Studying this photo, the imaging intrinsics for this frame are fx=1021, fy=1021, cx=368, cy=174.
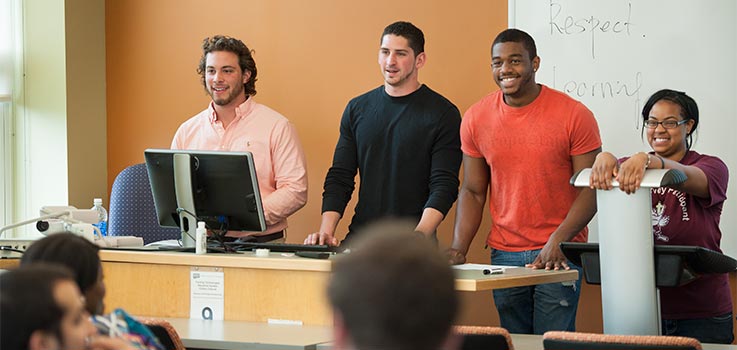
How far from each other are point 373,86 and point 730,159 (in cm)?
190

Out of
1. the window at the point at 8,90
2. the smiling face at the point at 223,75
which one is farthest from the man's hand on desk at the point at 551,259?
the window at the point at 8,90

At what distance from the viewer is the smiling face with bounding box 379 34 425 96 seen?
4.76 m

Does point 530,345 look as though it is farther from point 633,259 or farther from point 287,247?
point 287,247

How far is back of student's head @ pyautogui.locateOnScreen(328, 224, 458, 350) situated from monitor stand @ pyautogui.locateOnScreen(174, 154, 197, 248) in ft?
9.16

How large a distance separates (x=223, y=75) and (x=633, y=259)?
252cm

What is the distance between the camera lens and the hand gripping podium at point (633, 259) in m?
3.17

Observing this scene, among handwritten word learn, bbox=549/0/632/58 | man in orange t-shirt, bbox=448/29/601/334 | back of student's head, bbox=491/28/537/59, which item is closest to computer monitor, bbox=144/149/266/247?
man in orange t-shirt, bbox=448/29/601/334

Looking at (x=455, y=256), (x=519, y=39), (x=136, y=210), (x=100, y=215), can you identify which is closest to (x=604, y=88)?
(x=519, y=39)

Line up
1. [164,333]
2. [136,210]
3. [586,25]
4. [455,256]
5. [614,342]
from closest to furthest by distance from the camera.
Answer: [614,342] → [164,333] → [455,256] → [586,25] → [136,210]

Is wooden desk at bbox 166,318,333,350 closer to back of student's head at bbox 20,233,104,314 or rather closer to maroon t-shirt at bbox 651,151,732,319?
back of student's head at bbox 20,233,104,314

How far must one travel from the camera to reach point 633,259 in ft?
10.4

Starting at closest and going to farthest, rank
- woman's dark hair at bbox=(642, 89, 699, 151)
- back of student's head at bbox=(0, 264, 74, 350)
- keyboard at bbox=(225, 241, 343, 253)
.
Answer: back of student's head at bbox=(0, 264, 74, 350) < woman's dark hair at bbox=(642, 89, 699, 151) < keyboard at bbox=(225, 241, 343, 253)

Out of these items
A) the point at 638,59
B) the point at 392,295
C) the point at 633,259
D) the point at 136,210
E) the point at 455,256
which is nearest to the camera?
the point at 392,295

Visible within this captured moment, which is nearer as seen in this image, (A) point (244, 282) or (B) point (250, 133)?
(A) point (244, 282)
